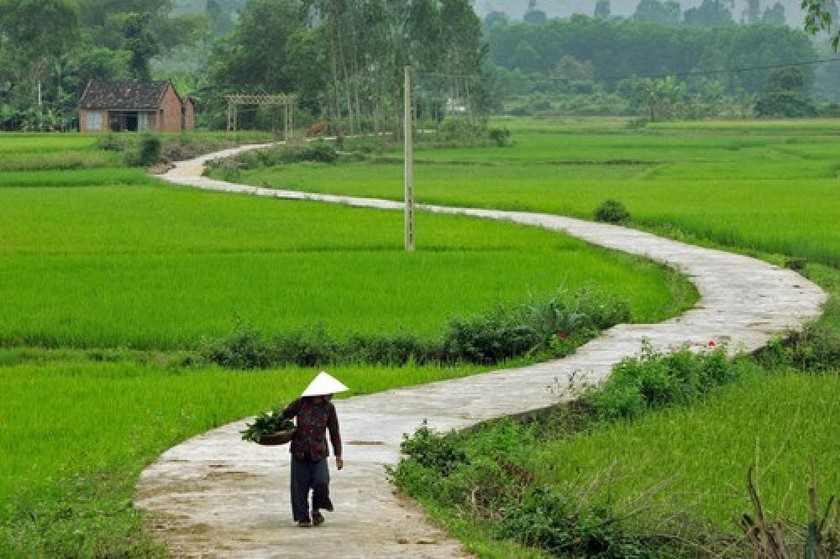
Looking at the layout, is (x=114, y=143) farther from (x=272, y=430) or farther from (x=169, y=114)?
(x=272, y=430)

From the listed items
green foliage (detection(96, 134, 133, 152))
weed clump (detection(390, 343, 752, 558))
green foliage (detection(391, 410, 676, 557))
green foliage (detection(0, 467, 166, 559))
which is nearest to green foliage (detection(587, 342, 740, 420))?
weed clump (detection(390, 343, 752, 558))

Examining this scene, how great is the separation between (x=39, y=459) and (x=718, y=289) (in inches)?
387

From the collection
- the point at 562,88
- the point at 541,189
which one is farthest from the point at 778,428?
the point at 562,88

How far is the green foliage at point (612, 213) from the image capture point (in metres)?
27.5

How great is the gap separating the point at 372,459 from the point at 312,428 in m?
1.23

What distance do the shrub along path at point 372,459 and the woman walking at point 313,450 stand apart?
0.10m

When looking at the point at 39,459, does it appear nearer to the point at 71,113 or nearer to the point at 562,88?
the point at 71,113

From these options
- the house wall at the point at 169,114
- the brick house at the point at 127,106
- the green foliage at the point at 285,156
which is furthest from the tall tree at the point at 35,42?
the green foliage at the point at 285,156

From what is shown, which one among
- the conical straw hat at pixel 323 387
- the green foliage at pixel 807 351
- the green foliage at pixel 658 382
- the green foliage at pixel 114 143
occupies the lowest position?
the green foliage at pixel 114 143

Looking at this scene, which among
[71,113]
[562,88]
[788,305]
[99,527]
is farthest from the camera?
[562,88]

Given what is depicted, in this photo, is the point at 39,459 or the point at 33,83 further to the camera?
the point at 33,83

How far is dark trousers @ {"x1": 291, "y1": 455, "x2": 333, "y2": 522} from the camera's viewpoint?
7.23 meters

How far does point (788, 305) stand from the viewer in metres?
15.4

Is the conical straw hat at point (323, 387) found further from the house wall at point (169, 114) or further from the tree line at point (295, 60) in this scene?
the house wall at point (169, 114)
